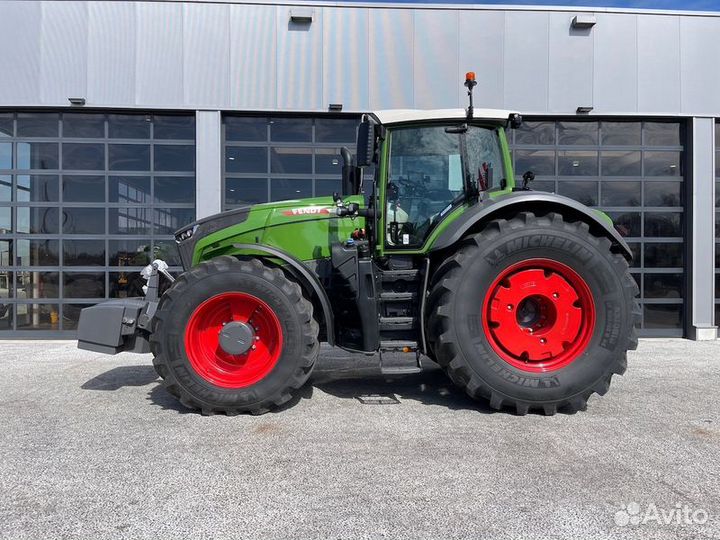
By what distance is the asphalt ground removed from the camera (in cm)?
198

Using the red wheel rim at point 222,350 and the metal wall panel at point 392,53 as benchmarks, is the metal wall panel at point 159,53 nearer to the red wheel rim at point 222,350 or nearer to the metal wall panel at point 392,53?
the metal wall panel at point 392,53

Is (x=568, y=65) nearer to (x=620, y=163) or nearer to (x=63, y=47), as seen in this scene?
(x=620, y=163)

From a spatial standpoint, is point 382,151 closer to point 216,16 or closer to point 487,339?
point 487,339

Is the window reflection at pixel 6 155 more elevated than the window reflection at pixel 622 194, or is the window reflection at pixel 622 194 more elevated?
the window reflection at pixel 6 155

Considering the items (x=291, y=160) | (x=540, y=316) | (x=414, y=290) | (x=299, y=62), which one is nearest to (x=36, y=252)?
(x=291, y=160)

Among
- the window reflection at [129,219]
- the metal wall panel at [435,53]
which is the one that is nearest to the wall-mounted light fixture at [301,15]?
the metal wall panel at [435,53]

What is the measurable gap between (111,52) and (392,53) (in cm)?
442

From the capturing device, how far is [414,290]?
12.1 feet

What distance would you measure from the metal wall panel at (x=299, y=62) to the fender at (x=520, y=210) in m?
4.65

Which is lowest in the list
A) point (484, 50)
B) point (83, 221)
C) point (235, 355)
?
point (235, 355)

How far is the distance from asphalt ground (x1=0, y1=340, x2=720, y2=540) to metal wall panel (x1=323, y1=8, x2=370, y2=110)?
5.08m

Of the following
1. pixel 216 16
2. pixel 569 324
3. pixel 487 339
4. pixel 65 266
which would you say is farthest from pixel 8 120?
pixel 569 324

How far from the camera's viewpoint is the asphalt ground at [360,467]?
1.98m

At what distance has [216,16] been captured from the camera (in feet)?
23.2
